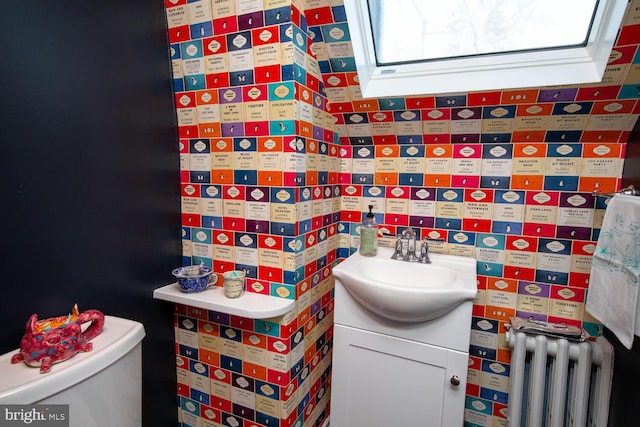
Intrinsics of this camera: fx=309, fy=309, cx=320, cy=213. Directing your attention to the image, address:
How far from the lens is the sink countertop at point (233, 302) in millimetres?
1107

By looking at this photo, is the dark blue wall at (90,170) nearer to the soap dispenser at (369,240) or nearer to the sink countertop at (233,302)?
the sink countertop at (233,302)

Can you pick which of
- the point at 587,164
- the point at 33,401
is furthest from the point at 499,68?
the point at 33,401

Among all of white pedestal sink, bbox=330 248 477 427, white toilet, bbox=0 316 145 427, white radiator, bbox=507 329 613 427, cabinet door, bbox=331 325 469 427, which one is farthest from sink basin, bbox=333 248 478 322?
white toilet, bbox=0 316 145 427

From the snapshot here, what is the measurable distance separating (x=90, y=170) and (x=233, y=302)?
2.15ft

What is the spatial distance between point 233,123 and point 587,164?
1.41m

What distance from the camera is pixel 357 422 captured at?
126 centimetres

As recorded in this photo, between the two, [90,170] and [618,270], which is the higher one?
[90,170]

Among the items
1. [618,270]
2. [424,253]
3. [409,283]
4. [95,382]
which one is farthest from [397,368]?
[95,382]

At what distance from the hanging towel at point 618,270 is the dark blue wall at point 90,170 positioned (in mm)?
1618

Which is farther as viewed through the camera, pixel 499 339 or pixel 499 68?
pixel 499 339

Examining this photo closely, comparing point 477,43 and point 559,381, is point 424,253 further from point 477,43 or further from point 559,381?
point 477,43

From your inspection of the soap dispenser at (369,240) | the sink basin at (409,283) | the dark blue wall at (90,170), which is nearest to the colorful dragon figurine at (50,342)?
the dark blue wall at (90,170)

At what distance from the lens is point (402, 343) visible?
45.4 inches

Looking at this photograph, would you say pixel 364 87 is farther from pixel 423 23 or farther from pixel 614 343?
pixel 614 343
